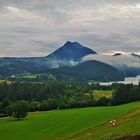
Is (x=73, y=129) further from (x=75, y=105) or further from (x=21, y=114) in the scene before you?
(x=75, y=105)

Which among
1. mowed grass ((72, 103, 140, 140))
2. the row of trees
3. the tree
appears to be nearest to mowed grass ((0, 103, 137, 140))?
the tree

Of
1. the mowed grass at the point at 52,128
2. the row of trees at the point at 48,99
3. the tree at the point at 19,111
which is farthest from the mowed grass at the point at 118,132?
the row of trees at the point at 48,99

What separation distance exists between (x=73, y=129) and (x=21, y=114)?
38.2 meters

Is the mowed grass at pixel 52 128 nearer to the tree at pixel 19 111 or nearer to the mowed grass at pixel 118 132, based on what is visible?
the tree at pixel 19 111

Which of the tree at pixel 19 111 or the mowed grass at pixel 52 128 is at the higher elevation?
the tree at pixel 19 111

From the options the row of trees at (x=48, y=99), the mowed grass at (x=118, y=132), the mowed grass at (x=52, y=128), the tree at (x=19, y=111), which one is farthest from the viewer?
the row of trees at (x=48, y=99)

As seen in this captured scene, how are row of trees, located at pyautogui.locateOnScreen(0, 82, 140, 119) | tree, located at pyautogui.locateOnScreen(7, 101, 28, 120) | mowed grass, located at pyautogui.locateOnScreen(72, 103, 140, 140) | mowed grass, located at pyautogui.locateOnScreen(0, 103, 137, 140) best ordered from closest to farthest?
mowed grass, located at pyautogui.locateOnScreen(72, 103, 140, 140) → mowed grass, located at pyautogui.locateOnScreen(0, 103, 137, 140) → tree, located at pyautogui.locateOnScreen(7, 101, 28, 120) → row of trees, located at pyautogui.locateOnScreen(0, 82, 140, 119)

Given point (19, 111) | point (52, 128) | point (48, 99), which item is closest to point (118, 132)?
point (52, 128)

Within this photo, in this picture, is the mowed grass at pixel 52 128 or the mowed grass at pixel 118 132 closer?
the mowed grass at pixel 118 132

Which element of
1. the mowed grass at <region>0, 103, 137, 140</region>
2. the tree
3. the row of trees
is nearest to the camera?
the mowed grass at <region>0, 103, 137, 140</region>

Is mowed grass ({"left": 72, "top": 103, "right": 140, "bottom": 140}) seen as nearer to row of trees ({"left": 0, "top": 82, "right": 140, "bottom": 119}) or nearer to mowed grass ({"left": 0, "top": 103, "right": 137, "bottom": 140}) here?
mowed grass ({"left": 0, "top": 103, "right": 137, "bottom": 140})

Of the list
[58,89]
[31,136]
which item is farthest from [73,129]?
[58,89]

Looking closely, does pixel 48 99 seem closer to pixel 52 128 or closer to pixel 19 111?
pixel 19 111

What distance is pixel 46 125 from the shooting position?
280ft
